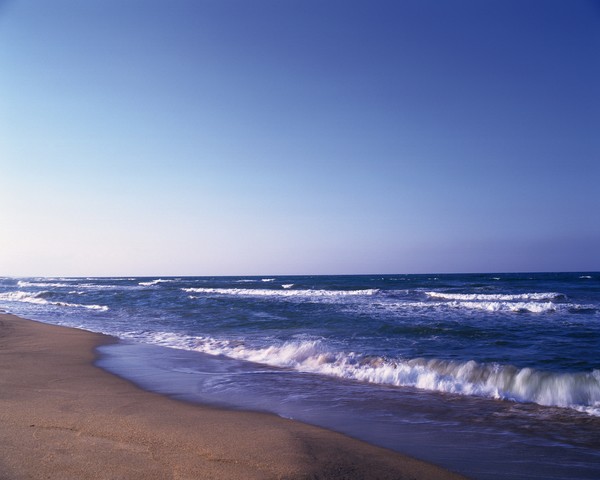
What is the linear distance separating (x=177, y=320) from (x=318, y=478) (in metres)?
15.9

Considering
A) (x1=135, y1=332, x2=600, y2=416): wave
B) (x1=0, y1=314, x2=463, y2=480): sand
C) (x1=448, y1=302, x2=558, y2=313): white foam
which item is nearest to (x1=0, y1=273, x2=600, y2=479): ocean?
(x1=135, y1=332, x2=600, y2=416): wave

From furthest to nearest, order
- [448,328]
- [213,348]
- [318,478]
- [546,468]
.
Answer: [448,328]
[213,348]
[546,468]
[318,478]

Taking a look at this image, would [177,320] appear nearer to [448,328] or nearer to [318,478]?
[448,328]

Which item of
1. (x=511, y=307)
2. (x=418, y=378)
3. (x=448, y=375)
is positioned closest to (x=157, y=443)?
(x=418, y=378)

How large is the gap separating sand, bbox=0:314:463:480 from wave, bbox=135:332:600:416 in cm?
336

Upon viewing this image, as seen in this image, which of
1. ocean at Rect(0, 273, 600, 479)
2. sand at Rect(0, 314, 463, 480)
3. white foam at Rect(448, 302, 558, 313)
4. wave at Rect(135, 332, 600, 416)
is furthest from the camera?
white foam at Rect(448, 302, 558, 313)

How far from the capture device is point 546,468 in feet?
13.7

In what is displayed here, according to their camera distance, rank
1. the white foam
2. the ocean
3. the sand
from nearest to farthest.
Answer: the sand
the ocean
the white foam

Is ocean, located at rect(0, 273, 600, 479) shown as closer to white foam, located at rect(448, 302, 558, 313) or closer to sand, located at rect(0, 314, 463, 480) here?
sand, located at rect(0, 314, 463, 480)

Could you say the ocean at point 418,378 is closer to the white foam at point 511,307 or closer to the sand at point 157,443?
the sand at point 157,443

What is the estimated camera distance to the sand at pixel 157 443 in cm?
370

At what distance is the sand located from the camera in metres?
3.70

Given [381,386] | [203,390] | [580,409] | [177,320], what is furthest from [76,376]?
[177,320]

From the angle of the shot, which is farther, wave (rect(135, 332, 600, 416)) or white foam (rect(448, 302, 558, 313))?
white foam (rect(448, 302, 558, 313))
